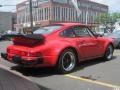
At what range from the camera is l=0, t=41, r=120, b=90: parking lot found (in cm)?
680

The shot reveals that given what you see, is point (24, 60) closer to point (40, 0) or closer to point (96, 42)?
point (96, 42)

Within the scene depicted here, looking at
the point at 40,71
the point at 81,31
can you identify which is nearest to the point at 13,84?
the point at 40,71

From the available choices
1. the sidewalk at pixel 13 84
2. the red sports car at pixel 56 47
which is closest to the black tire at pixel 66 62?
the red sports car at pixel 56 47

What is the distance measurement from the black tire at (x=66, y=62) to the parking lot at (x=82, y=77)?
0.18 metres

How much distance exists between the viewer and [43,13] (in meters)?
92.6

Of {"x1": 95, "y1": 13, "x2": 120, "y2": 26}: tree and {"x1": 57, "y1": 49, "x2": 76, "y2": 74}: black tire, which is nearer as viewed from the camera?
{"x1": 57, "y1": 49, "x2": 76, "y2": 74}: black tire

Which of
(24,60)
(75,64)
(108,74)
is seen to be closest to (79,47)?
(75,64)

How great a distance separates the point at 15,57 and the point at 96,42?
290cm

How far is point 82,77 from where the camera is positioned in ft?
25.6

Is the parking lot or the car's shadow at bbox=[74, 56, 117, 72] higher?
the car's shadow at bbox=[74, 56, 117, 72]

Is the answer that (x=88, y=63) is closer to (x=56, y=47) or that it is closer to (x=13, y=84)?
(x=56, y=47)

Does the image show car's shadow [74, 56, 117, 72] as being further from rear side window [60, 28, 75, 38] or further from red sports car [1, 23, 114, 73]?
rear side window [60, 28, 75, 38]

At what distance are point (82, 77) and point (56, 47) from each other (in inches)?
43.5

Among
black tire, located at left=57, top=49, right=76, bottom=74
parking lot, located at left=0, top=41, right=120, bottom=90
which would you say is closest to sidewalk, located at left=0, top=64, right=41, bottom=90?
parking lot, located at left=0, top=41, right=120, bottom=90
